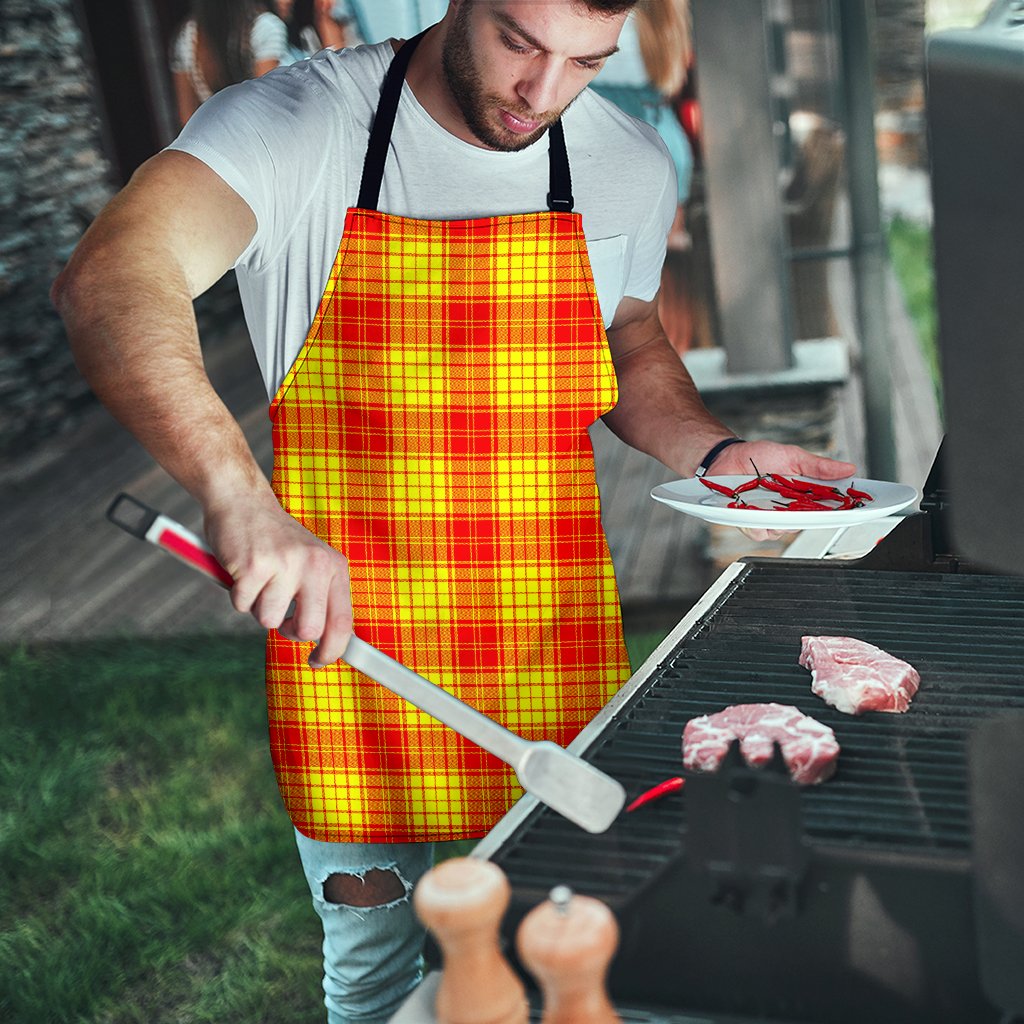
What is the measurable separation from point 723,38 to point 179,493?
3639mm

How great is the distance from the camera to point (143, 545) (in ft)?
20.0

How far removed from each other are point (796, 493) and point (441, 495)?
20.6 inches

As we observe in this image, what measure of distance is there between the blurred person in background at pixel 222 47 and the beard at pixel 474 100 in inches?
185

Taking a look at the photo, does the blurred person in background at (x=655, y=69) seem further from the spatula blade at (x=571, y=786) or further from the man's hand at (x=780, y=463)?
the spatula blade at (x=571, y=786)

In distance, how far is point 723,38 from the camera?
4.14 m

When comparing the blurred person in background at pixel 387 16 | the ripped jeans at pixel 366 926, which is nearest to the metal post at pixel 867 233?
the blurred person in background at pixel 387 16

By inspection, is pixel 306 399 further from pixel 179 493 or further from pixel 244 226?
pixel 179 493

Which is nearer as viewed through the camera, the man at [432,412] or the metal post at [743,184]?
the man at [432,412]

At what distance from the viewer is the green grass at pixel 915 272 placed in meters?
10.2

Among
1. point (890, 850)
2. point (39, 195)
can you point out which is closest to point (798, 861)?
point (890, 850)

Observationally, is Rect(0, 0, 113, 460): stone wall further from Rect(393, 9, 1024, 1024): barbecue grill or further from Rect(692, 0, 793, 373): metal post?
Rect(393, 9, 1024, 1024): barbecue grill

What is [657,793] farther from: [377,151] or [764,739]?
[377,151]

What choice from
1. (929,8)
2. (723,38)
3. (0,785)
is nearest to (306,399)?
(0,785)

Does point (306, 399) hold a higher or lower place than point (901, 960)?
higher
